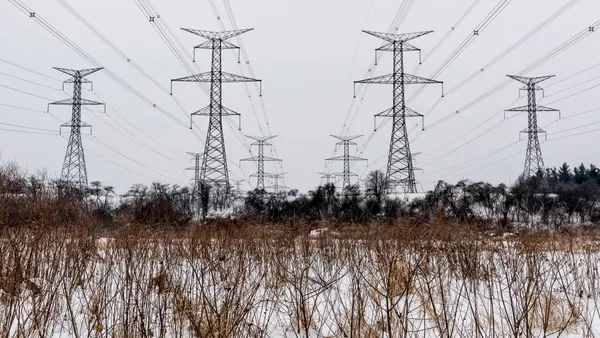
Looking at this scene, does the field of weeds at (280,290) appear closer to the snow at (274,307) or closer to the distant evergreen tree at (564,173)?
the snow at (274,307)

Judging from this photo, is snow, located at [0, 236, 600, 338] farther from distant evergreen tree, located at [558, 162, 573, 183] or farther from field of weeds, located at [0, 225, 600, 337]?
distant evergreen tree, located at [558, 162, 573, 183]

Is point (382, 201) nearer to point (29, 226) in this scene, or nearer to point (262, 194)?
point (262, 194)

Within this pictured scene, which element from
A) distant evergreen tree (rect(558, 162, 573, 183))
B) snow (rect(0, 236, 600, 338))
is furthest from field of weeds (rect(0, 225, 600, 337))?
distant evergreen tree (rect(558, 162, 573, 183))

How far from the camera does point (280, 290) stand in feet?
16.3

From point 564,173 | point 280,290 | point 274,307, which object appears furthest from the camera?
point 564,173

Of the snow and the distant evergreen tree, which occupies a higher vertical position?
the distant evergreen tree

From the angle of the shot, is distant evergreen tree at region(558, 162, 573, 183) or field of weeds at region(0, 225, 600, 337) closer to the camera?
field of weeds at region(0, 225, 600, 337)

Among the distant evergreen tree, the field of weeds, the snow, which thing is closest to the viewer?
the snow

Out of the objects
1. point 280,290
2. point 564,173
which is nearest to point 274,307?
point 280,290

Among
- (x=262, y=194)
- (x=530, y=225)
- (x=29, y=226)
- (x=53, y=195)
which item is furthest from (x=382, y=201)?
(x=29, y=226)

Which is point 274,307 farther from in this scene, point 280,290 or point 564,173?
point 564,173

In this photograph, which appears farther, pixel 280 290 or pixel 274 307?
pixel 280 290

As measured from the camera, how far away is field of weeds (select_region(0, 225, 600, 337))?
3.40 meters

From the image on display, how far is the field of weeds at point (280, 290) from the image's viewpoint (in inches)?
134
